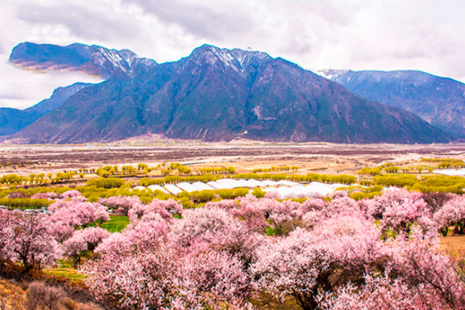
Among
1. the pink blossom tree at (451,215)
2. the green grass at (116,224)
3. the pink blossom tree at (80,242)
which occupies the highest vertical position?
the pink blossom tree at (451,215)

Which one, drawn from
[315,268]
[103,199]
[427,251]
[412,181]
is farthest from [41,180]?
[412,181]

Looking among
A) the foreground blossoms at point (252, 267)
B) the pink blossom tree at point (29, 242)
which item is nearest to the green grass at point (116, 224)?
the foreground blossoms at point (252, 267)

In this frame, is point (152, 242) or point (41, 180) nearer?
point (152, 242)

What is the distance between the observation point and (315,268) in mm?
16266

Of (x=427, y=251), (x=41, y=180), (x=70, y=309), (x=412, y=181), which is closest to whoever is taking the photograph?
(x=427, y=251)

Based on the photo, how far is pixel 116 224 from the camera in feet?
144

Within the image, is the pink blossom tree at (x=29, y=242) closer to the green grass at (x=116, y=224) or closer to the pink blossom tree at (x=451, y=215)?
the green grass at (x=116, y=224)

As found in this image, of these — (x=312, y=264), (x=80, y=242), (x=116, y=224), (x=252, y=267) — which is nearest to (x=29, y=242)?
(x=80, y=242)

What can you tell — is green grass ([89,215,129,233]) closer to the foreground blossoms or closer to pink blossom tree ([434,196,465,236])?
the foreground blossoms

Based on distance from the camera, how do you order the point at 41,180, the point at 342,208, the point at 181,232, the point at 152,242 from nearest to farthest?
the point at 152,242 → the point at 181,232 → the point at 342,208 → the point at 41,180

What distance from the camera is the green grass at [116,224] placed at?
1624 inches

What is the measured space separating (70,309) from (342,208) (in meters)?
33.3

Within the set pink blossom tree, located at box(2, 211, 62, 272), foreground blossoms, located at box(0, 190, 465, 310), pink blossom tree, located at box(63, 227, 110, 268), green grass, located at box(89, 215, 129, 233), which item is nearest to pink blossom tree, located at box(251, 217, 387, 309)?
foreground blossoms, located at box(0, 190, 465, 310)

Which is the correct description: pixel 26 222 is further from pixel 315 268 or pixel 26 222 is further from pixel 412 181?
pixel 412 181
